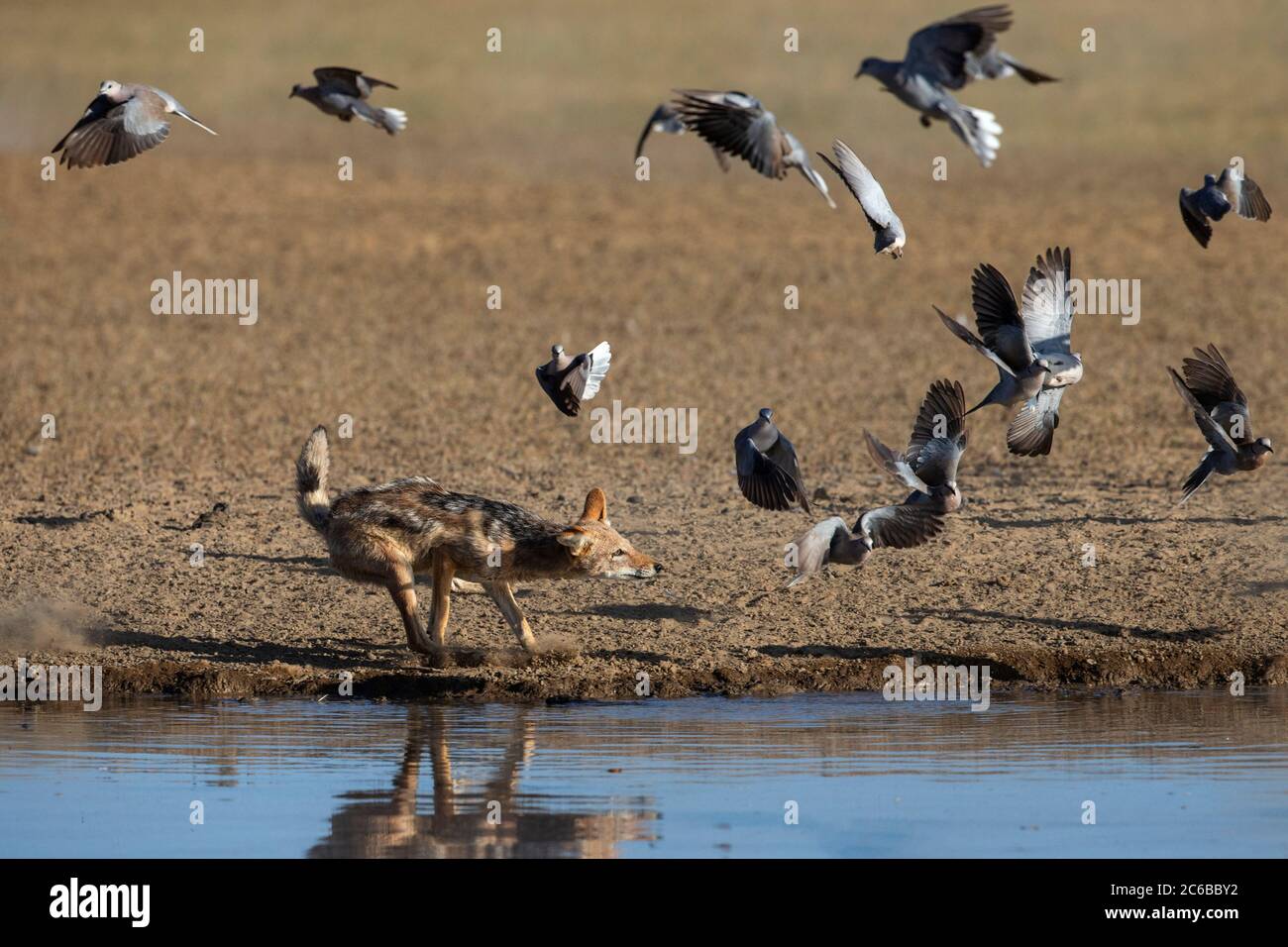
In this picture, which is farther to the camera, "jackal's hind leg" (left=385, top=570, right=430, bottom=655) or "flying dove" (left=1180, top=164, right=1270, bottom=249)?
"jackal's hind leg" (left=385, top=570, right=430, bottom=655)

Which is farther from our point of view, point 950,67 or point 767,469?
point 767,469

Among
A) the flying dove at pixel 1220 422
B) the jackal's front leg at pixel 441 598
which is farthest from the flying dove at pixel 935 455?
the jackal's front leg at pixel 441 598

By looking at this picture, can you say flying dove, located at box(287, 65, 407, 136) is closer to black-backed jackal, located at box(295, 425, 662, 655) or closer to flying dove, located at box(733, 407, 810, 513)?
black-backed jackal, located at box(295, 425, 662, 655)

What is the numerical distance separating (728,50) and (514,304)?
23.4 m

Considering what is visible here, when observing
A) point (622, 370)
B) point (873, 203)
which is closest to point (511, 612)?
point (873, 203)

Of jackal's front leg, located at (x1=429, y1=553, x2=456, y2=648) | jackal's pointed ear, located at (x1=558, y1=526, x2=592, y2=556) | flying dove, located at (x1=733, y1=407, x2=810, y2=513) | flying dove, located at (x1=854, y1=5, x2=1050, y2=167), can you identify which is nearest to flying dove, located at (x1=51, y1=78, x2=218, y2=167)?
jackal's front leg, located at (x1=429, y1=553, x2=456, y2=648)

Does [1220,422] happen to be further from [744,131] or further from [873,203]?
[744,131]

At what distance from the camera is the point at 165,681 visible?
10891 millimetres

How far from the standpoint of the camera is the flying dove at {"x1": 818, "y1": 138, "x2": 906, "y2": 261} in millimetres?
9523

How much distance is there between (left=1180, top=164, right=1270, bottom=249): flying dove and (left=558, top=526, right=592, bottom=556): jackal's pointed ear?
11.4 feet

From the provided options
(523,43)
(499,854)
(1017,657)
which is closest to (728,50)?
(523,43)

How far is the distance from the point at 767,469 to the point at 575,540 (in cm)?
169

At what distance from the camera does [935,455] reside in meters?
10.0

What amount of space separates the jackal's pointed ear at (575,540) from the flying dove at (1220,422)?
3075 millimetres
